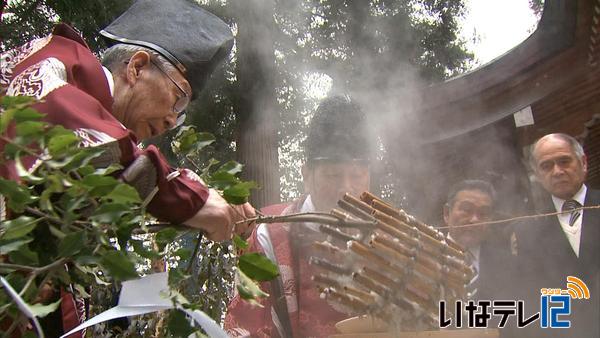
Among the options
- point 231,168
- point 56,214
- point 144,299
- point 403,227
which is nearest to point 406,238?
point 403,227

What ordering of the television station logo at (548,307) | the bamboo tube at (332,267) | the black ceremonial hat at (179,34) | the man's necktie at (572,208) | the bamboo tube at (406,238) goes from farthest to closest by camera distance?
the man's necktie at (572,208)
the television station logo at (548,307)
the black ceremonial hat at (179,34)
the bamboo tube at (332,267)
the bamboo tube at (406,238)

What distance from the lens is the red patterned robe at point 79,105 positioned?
1.47m

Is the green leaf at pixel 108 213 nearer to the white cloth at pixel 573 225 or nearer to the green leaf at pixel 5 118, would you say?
the green leaf at pixel 5 118

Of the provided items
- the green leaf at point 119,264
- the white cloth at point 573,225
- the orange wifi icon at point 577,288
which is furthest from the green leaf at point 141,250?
the white cloth at point 573,225

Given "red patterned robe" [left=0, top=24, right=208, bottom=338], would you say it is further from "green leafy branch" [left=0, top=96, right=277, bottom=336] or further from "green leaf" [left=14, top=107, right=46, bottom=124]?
"green leaf" [left=14, top=107, right=46, bottom=124]

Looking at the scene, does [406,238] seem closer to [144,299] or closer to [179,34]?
[144,299]

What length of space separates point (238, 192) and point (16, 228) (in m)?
0.54

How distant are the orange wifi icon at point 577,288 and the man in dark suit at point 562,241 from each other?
0.9 inches

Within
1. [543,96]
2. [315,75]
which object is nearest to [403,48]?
[315,75]

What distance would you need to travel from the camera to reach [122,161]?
4.85 ft

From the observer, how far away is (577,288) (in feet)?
9.71

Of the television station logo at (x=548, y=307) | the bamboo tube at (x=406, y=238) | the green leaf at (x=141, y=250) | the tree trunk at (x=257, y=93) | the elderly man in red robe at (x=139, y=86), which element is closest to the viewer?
the green leaf at (x=141, y=250)

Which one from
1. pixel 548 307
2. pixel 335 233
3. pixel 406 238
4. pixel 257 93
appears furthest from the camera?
pixel 257 93

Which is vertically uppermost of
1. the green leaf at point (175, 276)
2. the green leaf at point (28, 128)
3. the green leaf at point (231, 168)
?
the green leaf at point (231, 168)
